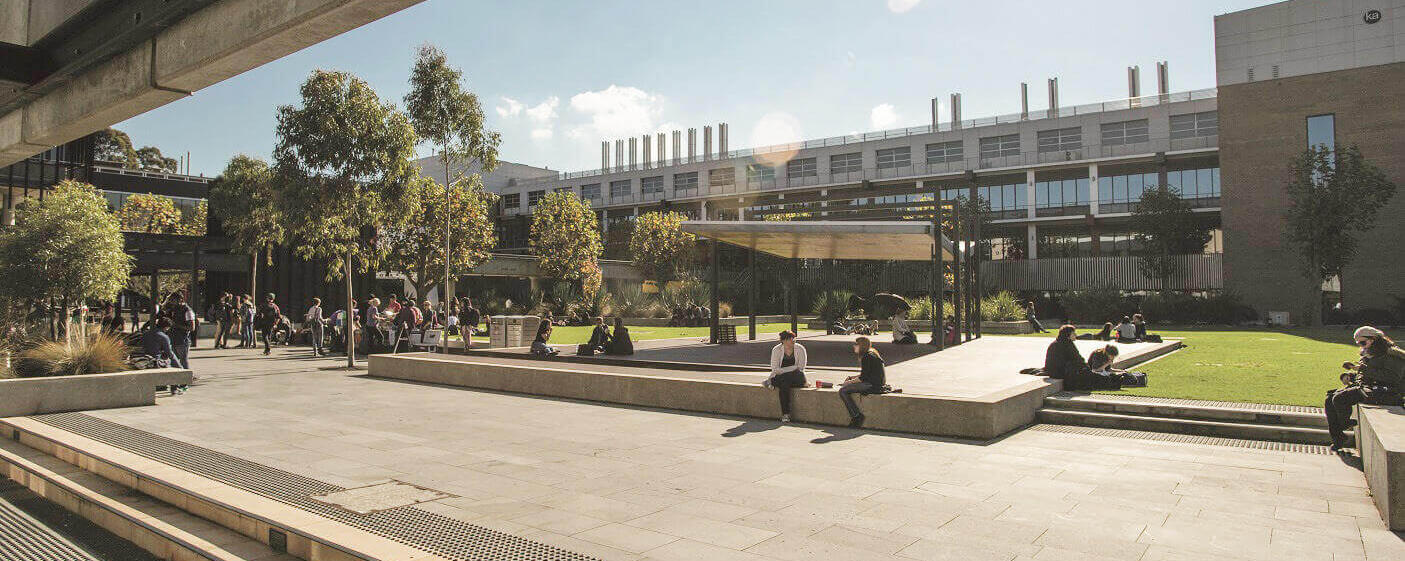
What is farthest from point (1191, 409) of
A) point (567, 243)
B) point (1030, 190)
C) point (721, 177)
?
point (721, 177)

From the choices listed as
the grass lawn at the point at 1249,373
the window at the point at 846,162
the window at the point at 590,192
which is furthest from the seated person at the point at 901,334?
the window at the point at 590,192

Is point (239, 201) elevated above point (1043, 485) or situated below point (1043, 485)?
above

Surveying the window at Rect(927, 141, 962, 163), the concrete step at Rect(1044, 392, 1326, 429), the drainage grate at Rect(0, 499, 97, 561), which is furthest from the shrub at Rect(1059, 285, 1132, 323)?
the drainage grate at Rect(0, 499, 97, 561)

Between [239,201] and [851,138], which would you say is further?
[851,138]

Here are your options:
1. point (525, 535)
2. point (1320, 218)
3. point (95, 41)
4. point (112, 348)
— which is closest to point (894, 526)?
point (525, 535)

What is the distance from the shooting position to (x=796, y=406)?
9422mm

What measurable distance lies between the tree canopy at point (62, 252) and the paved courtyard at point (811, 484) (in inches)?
414

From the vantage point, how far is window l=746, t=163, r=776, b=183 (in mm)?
63647

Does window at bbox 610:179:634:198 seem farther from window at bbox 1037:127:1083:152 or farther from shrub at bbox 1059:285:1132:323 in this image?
shrub at bbox 1059:285:1132:323

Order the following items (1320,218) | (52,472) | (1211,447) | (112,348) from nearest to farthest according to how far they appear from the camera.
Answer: (52,472) → (1211,447) → (112,348) → (1320,218)

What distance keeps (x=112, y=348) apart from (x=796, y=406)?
9865 mm

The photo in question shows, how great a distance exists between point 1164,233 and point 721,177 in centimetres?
3407

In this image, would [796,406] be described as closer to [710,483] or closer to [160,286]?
[710,483]

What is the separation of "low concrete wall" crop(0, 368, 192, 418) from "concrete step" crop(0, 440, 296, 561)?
97.2 inches
